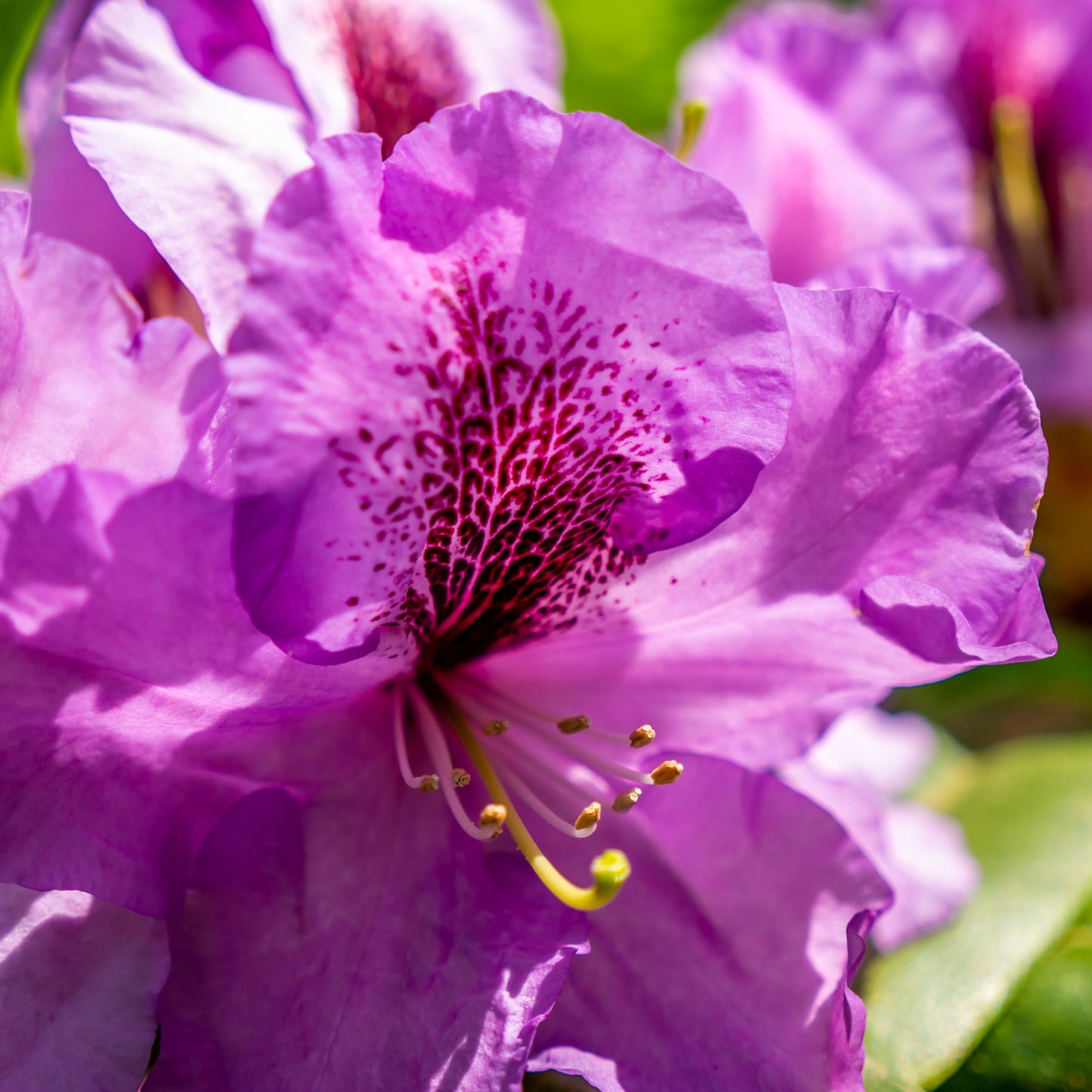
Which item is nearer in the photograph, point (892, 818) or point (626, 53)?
point (892, 818)

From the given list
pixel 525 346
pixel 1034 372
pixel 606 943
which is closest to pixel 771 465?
pixel 525 346

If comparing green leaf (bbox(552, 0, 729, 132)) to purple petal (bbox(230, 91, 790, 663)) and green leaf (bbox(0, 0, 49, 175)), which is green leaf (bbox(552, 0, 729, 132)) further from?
purple petal (bbox(230, 91, 790, 663))

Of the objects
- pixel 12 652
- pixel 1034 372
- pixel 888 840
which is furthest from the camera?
pixel 1034 372

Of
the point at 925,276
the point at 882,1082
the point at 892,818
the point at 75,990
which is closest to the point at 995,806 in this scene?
the point at 892,818

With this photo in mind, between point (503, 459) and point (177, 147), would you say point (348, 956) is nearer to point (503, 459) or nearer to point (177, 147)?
point (503, 459)

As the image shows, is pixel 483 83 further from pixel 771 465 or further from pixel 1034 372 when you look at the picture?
pixel 1034 372

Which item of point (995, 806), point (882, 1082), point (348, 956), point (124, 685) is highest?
point (124, 685)

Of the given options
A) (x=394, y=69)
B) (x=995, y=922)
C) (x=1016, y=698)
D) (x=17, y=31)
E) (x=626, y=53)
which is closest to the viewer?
(x=394, y=69)
